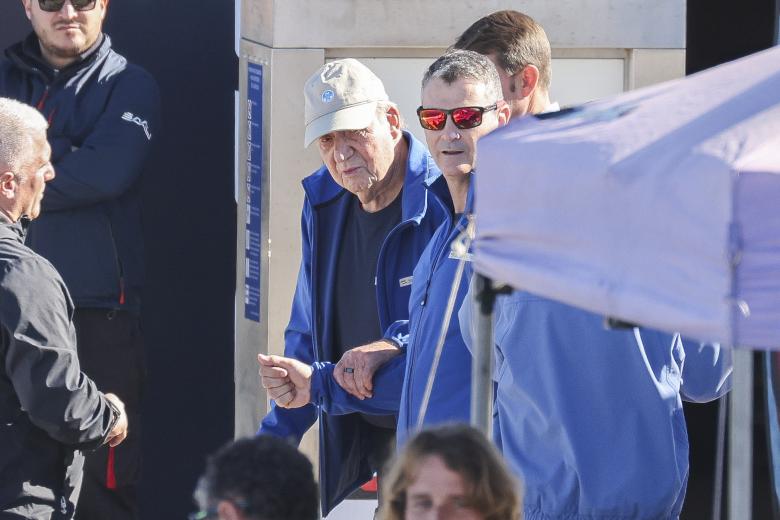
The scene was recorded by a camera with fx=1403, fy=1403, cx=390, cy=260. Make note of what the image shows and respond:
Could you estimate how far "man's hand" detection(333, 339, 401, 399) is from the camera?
13.0 ft

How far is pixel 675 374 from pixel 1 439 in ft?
6.12

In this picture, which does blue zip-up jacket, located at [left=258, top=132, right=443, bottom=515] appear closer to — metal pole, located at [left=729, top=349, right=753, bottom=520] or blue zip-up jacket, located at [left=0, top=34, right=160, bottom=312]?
blue zip-up jacket, located at [left=0, top=34, right=160, bottom=312]

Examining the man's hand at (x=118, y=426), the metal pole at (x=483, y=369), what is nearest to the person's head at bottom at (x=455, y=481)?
the metal pole at (x=483, y=369)

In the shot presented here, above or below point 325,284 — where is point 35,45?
above

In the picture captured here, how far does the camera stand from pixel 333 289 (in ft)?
14.6

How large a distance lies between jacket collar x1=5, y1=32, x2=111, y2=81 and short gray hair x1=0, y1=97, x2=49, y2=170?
1.24 meters

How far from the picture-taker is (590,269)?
2.24 metres

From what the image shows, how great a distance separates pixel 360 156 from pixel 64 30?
1.65 m

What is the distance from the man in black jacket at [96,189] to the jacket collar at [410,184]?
39.1 inches

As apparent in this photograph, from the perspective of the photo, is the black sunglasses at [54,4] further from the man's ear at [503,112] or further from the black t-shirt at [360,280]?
the man's ear at [503,112]

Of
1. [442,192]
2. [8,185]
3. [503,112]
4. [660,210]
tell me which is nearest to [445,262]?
[442,192]

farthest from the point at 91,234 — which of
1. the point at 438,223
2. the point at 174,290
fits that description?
the point at 438,223

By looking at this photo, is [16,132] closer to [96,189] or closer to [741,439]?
[96,189]

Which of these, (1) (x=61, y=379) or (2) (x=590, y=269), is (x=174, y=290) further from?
(2) (x=590, y=269)
